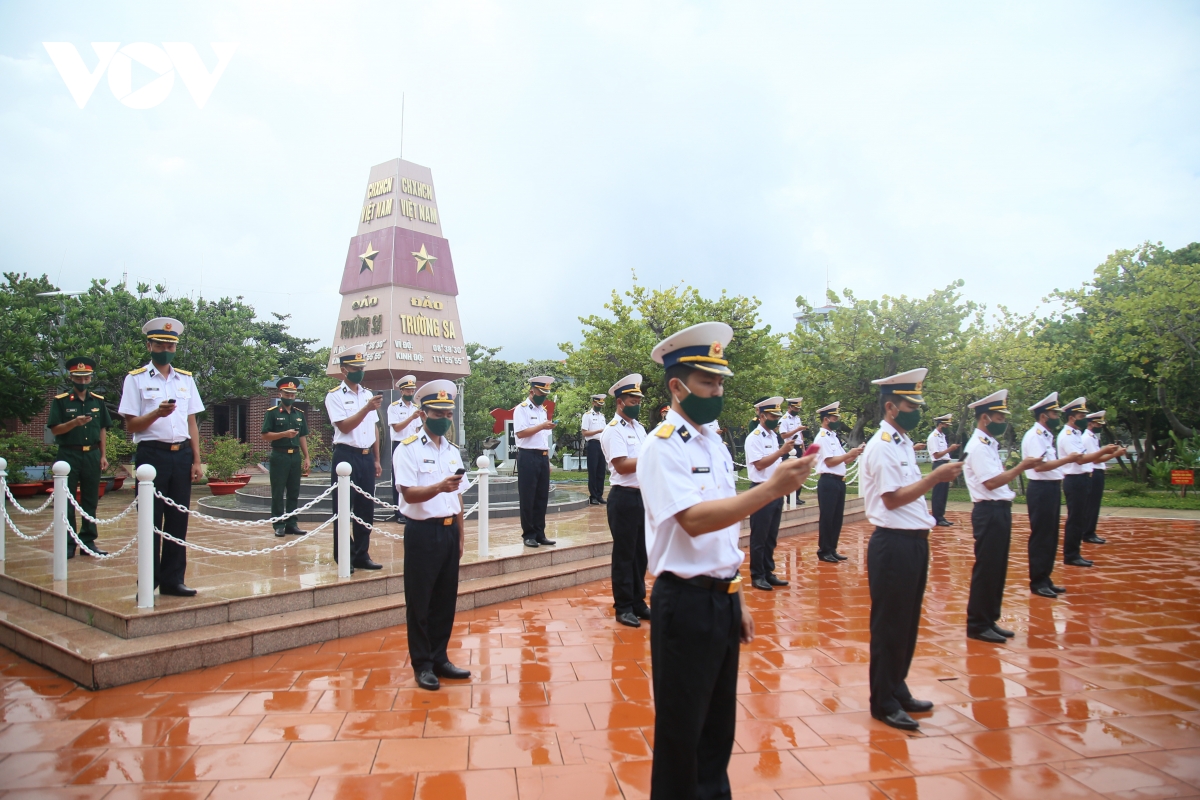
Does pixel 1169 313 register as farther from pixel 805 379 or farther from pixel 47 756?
pixel 47 756

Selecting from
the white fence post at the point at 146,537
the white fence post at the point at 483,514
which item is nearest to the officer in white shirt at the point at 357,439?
the white fence post at the point at 483,514

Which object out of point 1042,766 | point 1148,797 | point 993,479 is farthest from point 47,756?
point 993,479

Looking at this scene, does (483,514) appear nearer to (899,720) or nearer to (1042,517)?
(899,720)

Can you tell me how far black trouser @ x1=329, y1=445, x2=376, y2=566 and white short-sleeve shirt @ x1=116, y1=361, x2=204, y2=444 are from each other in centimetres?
125

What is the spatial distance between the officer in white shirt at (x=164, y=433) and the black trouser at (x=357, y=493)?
1198 mm

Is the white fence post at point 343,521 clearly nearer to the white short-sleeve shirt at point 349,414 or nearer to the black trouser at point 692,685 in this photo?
the white short-sleeve shirt at point 349,414

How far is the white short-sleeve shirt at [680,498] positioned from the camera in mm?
2248

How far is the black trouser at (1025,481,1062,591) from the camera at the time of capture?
6.26 m

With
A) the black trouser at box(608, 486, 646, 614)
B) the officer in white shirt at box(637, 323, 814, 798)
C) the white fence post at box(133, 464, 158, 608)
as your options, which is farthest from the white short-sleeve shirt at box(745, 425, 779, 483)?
the white fence post at box(133, 464, 158, 608)

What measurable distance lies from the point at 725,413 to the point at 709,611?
49.4 feet

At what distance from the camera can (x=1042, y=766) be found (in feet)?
9.98

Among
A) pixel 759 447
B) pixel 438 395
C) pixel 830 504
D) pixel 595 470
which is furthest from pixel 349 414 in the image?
pixel 595 470

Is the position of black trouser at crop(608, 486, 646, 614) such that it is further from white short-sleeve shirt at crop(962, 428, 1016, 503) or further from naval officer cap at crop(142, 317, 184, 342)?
naval officer cap at crop(142, 317, 184, 342)

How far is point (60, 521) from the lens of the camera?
5266mm
